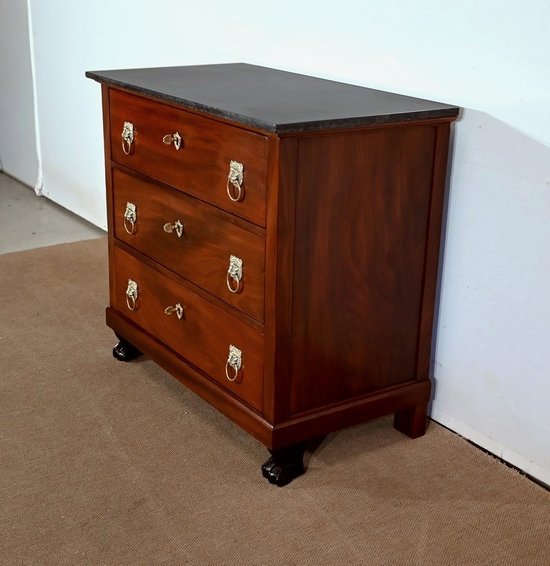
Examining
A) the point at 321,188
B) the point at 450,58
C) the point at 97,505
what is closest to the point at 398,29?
the point at 450,58

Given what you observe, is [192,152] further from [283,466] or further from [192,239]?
[283,466]

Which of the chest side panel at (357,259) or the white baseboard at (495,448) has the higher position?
the chest side panel at (357,259)

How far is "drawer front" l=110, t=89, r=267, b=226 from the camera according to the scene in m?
1.68

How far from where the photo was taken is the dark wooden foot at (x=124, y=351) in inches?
93.6

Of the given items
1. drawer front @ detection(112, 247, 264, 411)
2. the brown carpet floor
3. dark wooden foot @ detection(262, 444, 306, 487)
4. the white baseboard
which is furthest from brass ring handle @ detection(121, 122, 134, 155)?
the white baseboard

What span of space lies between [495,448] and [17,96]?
2.95 metres

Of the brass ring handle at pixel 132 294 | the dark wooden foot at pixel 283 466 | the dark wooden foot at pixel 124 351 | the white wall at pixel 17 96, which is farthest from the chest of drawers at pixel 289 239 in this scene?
the white wall at pixel 17 96

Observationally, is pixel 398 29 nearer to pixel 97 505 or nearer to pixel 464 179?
pixel 464 179

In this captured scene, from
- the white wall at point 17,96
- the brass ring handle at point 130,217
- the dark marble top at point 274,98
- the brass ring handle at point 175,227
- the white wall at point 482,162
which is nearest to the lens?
the dark marble top at point 274,98

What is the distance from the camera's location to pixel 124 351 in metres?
2.38

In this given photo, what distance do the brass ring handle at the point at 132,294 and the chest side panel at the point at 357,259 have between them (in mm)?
608

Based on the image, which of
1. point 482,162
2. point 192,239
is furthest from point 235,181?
point 482,162

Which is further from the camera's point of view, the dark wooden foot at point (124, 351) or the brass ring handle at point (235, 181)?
the dark wooden foot at point (124, 351)

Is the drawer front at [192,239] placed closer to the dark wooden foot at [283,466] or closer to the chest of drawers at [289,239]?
the chest of drawers at [289,239]
